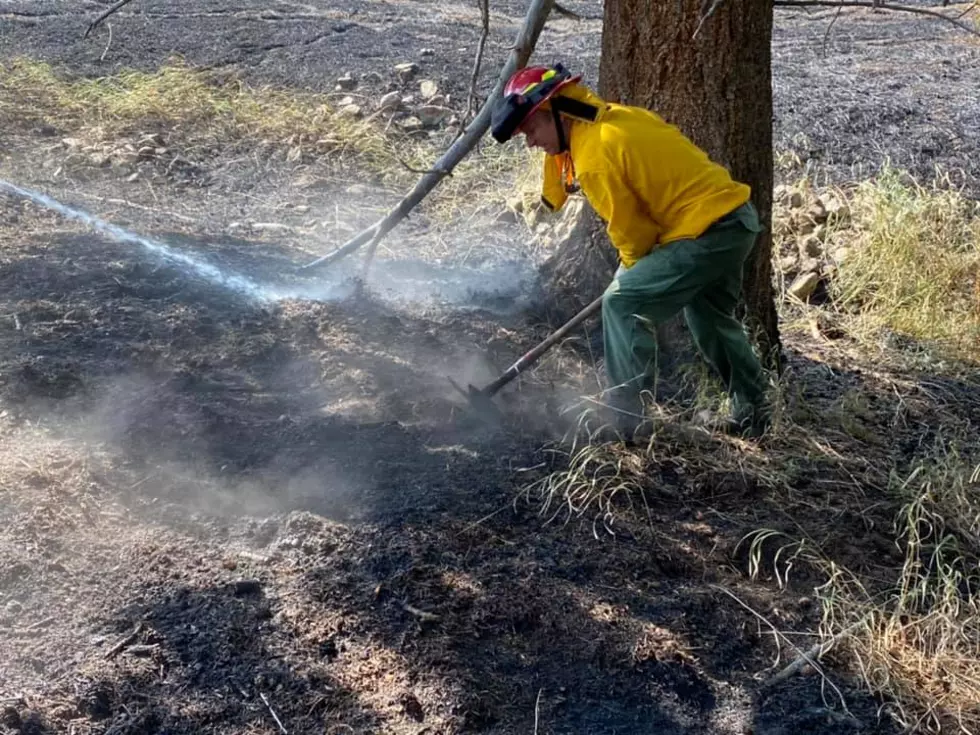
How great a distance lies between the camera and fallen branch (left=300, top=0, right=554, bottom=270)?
5.12 meters

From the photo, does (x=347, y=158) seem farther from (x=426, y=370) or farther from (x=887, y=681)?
(x=887, y=681)

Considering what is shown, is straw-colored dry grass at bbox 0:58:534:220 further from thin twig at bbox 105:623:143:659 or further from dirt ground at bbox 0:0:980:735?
thin twig at bbox 105:623:143:659

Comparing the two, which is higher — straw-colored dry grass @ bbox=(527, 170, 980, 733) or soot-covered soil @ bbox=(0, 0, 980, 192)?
soot-covered soil @ bbox=(0, 0, 980, 192)

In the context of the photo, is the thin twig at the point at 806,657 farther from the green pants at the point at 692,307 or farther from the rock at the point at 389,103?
the rock at the point at 389,103

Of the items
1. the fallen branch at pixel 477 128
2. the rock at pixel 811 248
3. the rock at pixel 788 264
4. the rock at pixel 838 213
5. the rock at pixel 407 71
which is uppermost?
the fallen branch at pixel 477 128

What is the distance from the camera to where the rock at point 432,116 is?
850 centimetres

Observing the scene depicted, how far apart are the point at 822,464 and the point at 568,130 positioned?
5.63ft

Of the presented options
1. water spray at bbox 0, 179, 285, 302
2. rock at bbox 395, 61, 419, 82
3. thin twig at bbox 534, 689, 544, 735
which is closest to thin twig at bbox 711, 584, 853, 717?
thin twig at bbox 534, 689, 544, 735

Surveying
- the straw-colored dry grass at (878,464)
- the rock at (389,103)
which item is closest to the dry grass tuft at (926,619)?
the straw-colored dry grass at (878,464)

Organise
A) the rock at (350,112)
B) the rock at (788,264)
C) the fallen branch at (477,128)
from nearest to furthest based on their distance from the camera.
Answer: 1. the fallen branch at (477,128)
2. the rock at (788,264)
3. the rock at (350,112)

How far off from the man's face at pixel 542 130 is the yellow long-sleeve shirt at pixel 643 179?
0.07 meters

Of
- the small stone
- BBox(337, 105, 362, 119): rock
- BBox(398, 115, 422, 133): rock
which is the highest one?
BBox(337, 105, 362, 119): rock

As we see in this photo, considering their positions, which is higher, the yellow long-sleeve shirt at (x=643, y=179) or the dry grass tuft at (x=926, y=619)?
the yellow long-sleeve shirt at (x=643, y=179)

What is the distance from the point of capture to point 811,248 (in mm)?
6305
